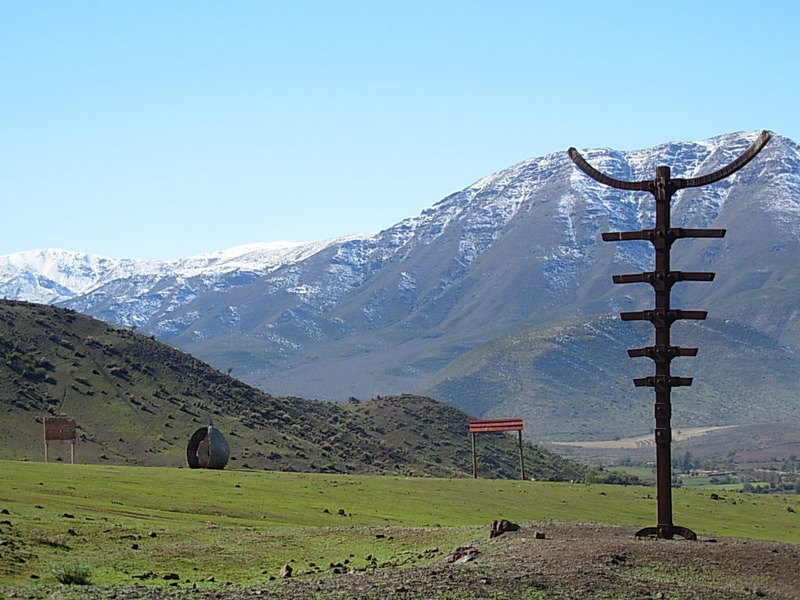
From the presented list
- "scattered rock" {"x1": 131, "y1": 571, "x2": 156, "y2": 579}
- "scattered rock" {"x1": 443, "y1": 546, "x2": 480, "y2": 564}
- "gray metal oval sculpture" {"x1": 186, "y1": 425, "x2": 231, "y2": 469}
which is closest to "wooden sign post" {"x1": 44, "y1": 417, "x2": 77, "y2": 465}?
"gray metal oval sculpture" {"x1": 186, "y1": 425, "x2": 231, "y2": 469}

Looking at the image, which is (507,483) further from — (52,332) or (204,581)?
(52,332)

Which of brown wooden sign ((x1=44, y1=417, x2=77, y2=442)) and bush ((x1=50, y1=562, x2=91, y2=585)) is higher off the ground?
brown wooden sign ((x1=44, y1=417, x2=77, y2=442))

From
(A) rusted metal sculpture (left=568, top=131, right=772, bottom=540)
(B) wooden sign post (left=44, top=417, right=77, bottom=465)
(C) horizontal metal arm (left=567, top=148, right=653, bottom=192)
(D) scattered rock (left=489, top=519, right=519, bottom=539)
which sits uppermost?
(C) horizontal metal arm (left=567, top=148, right=653, bottom=192)

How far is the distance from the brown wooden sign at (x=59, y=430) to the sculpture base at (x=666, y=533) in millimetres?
32660

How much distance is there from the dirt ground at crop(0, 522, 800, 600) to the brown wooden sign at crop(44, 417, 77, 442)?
109 ft

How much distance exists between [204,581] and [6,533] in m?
4.86

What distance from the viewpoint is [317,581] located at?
20.9 metres

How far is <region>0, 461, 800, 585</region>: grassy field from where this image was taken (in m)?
24.4

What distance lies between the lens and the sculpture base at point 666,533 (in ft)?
88.0

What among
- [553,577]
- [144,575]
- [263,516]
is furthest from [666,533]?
[263,516]

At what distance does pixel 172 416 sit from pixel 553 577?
68.9 m

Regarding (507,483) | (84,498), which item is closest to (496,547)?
(84,498)

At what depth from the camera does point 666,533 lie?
88.0 feet

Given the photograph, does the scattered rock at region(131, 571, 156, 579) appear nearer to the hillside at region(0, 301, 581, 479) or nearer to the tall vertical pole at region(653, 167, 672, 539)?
the tall vertical pole at region(653, 167, 672, 539)
